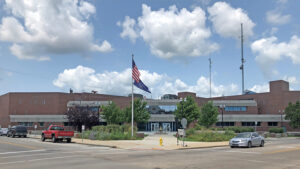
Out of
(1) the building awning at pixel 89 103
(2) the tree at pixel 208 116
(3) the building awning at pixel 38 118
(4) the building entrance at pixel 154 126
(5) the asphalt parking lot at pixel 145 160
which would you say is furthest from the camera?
(1) the building awning at pixel 89 103

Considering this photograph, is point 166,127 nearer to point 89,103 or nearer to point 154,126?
point 154,126

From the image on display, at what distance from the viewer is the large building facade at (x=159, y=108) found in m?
68.7

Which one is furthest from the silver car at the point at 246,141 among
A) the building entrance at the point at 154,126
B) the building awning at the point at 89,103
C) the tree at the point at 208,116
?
the building awning at the point at 89,103

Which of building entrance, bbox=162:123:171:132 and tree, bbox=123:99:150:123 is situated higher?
tree, bbox=123:99:150:123

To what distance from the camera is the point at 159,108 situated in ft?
227

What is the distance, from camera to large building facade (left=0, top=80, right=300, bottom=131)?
68688 mm

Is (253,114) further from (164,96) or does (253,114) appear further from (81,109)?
(81,109)

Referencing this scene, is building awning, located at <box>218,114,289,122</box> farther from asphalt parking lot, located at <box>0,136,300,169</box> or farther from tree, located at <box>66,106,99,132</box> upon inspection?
asphalt parking lot, located at <box>0,136,300,169</box>

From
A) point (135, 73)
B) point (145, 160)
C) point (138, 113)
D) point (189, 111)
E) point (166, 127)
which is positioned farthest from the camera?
point (166, 127)

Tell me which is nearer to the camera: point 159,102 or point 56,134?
point 56,134

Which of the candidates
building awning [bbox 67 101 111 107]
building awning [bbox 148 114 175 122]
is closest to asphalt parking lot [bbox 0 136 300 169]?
building awning [bbox 148 114 175 122]

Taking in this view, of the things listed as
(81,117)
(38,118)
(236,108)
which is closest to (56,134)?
(81,117)

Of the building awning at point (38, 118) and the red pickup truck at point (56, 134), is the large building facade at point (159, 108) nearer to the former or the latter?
the building awning at point (38, 118)

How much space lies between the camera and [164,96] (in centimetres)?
7844
